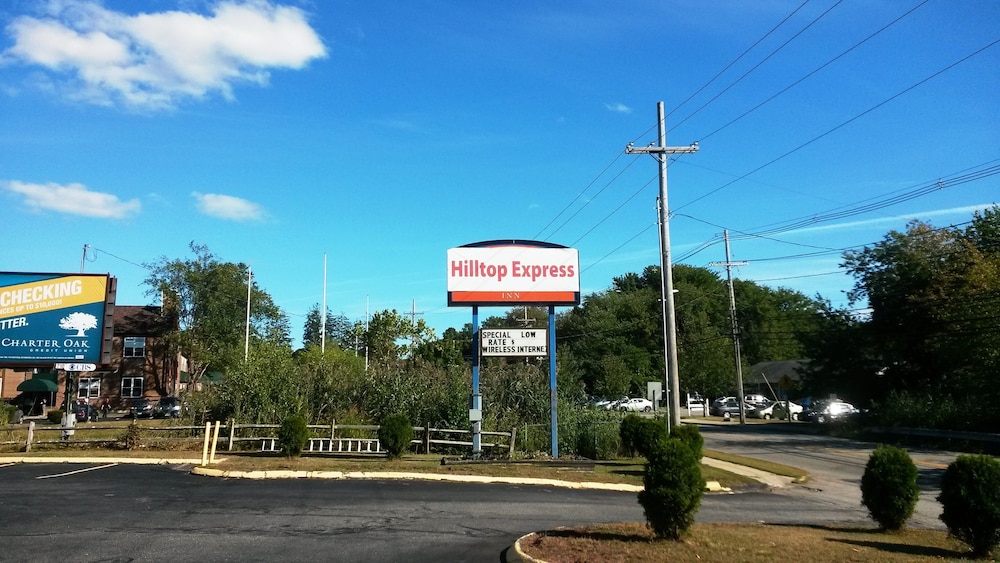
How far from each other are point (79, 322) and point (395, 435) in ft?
56.2

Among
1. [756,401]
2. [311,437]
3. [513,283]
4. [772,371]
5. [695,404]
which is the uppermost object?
[513,283]

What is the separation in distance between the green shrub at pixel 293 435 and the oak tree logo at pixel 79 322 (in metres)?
13.8

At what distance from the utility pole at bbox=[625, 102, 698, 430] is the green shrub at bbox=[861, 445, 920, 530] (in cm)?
1416

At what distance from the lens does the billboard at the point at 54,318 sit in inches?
1179

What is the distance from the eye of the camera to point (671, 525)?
9180 millimetres

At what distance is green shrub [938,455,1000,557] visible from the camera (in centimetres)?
923

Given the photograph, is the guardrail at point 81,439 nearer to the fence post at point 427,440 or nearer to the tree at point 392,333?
the fence post at point 427,440

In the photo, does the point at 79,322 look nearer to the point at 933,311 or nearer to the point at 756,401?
the point at 933,311

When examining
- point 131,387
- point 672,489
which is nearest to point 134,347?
point 131,387

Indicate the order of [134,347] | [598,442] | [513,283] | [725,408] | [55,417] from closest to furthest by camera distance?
1. [513,283]
2. [598,442]
3. [55,417]
4. [725,408]
5. [134,347]

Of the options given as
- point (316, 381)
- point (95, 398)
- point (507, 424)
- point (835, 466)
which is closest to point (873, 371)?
point (835, 466)

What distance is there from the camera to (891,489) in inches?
428

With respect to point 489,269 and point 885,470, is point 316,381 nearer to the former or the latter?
point 489,269

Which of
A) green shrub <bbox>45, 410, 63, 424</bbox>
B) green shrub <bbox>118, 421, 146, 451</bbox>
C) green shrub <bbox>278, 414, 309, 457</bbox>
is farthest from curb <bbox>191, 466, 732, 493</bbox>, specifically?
green shrub <bbox>45, 410, 63, 424</bbox>
